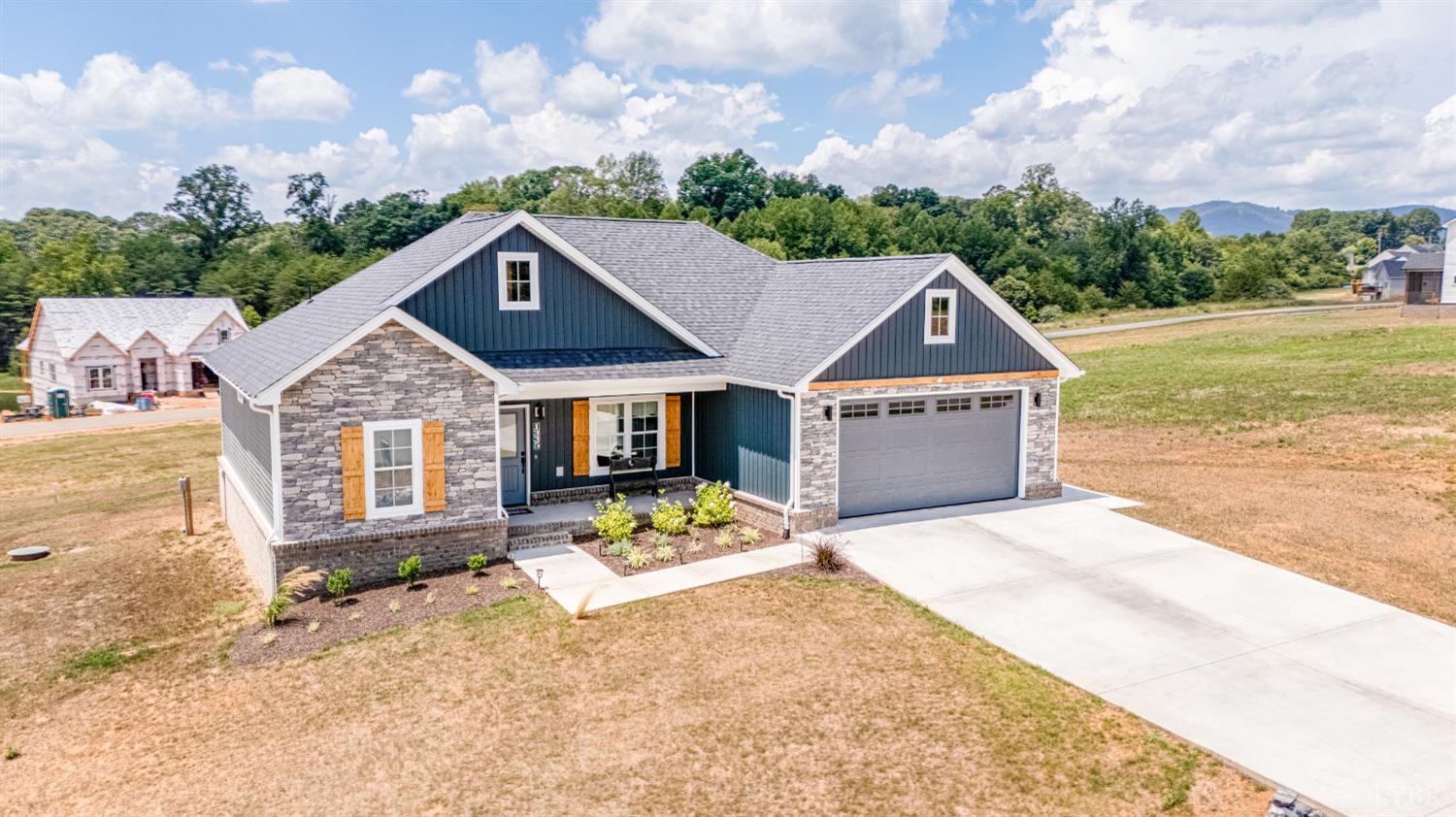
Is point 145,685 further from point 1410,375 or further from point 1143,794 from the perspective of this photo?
point 1410,375

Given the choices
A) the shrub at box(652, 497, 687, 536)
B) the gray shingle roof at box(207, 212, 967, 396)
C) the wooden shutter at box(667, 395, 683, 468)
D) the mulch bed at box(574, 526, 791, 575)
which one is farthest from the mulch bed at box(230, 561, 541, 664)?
the wooden shutter at box(667, 395, 683, 468)

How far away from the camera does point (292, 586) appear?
13.3m

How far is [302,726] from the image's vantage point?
973 cm

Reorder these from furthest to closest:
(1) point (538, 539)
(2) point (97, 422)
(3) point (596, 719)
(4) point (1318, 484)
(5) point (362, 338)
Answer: (2) point (97, 422) → (4) point (1318, 484) → (1) point (538, 539) → (5) point (362, 338) → (3) point (596, 719)

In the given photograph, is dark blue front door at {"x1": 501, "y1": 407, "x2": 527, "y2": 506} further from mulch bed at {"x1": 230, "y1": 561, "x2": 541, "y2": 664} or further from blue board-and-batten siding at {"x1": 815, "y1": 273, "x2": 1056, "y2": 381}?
blue board-and-batten siding at {"x1": 815, "y1": 273, "x2": 1056, "y2": 381}

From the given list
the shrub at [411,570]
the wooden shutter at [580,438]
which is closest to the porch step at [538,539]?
the shrub at [411,570]

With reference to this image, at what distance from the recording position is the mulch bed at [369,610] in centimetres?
1198

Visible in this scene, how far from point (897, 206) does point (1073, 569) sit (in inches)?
3971

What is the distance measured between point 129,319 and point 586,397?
1457 inches

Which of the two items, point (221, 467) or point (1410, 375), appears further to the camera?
point (1410, 375)

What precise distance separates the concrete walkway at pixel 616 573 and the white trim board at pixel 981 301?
3009 mm

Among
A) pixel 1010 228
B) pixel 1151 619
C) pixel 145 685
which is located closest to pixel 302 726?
pixel 145 685

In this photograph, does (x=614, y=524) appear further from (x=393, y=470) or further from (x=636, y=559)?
(x=393, y=470)

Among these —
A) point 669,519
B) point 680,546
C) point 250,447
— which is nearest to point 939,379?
point 669,519
